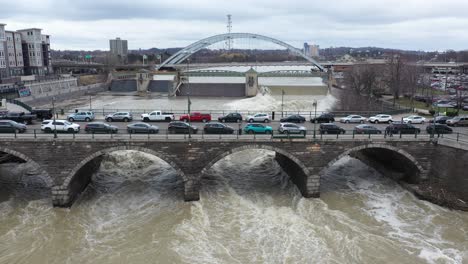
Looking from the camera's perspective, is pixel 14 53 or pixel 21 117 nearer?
pixel 21 117

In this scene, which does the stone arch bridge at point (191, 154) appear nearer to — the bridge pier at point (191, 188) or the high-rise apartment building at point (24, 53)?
the bridge pier at point (191, 188)

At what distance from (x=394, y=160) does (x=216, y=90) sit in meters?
62.4

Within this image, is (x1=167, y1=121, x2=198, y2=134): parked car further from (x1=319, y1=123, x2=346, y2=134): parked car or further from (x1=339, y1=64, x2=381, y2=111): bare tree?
(x1=339, y1=64, x2=381, y2=111): bare tree

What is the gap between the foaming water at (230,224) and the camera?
2433 cm

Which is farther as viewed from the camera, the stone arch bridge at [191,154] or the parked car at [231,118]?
the parked car at [231,118]

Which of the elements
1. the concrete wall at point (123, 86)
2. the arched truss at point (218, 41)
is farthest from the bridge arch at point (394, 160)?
the concrete wall at point (123, 86)

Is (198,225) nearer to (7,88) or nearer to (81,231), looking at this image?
(81,231)

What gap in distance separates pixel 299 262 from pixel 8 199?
2553 cm

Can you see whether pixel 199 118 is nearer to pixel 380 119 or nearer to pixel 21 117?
pixel 21 117

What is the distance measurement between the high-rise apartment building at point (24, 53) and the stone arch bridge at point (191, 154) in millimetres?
74839

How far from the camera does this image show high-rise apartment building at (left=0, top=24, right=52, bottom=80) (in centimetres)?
9275

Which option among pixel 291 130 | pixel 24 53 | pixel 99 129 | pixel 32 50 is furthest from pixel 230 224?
pixel 32 50

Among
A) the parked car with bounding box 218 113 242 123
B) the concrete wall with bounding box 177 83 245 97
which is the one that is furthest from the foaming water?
the concrete wall with bounding box 177 83 245 97

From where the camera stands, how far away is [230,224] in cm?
2822
